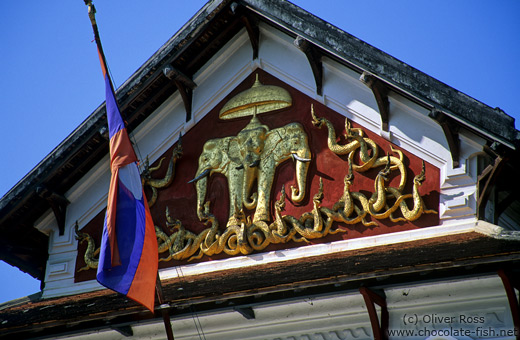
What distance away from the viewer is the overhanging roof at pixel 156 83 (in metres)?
13.5

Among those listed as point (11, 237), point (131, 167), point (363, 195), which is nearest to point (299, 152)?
point (363, 195)

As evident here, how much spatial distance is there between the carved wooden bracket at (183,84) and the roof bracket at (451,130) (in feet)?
13.3

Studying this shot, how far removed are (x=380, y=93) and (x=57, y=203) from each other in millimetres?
5280

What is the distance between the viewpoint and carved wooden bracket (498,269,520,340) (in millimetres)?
10789

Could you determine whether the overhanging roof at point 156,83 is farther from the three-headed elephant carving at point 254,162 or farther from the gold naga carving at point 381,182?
the three-headed elephant carving at point 254,162

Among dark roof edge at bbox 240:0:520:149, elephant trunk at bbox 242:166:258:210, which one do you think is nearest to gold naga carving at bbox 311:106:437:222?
dark roof edge at bbox 240:0:520:149

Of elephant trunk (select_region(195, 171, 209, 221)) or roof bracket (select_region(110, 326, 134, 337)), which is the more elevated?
elephant trunk (select_region(195, 171, 209, 221))

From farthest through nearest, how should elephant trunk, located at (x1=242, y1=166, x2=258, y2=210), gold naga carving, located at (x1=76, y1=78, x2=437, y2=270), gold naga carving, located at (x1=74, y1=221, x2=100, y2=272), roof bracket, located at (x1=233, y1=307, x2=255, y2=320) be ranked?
gold naga carving, located at (x1=74, y1=221, x2=100, y2=272) → elephant trunk, located at (x1=242, y1=166, x2=258, y2=210) → gold naga carving, located at (x1=76, y1=78, x2=437, y2=270) → roof bracket, located at (x1=233, y1=307, x2=255, y2=320)

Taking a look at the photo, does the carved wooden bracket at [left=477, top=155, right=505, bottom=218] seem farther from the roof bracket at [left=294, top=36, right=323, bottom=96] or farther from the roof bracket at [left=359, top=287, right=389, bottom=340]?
the roof bracket at [left=294, top=36, right=323, bottom=96]

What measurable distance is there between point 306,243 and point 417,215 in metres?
1.57

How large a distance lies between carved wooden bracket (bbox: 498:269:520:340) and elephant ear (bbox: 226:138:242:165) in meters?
4.86

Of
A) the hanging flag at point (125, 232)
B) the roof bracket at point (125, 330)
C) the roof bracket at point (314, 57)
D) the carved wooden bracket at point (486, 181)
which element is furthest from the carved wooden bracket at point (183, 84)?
the carved wooden bracket at point (486, 181)

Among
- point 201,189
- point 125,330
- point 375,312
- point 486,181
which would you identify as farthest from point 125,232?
point 486,181

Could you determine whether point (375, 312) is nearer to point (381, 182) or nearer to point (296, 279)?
point (296, 279)
